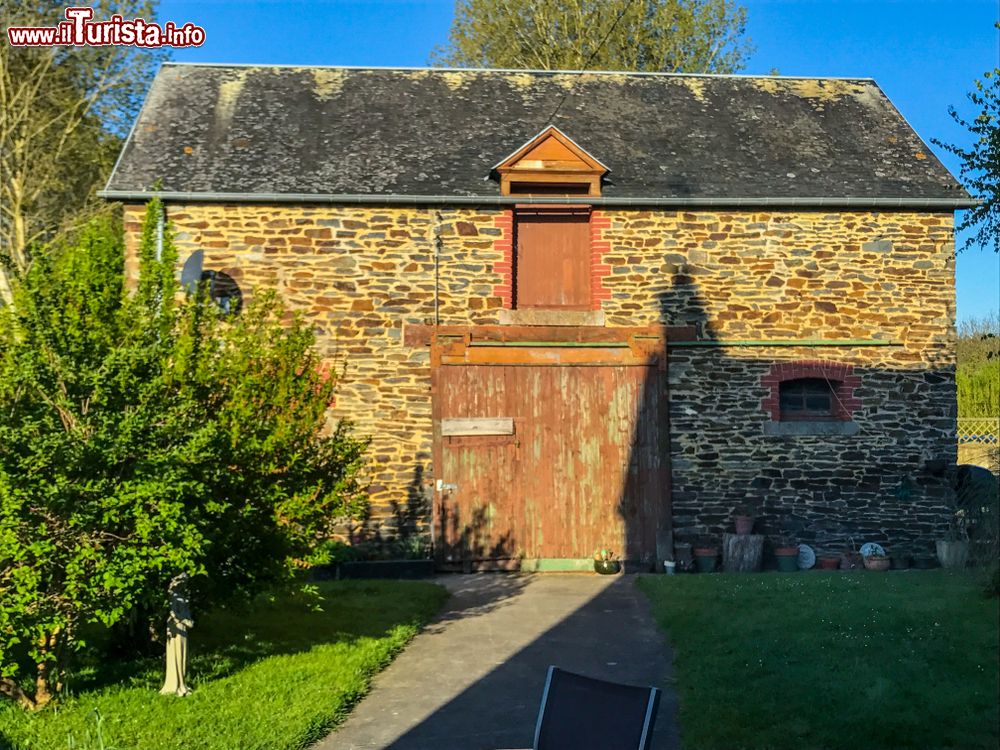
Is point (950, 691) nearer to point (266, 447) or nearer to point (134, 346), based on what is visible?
point (266, 447)

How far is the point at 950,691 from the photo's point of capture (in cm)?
627

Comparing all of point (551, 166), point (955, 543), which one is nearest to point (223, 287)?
point (551, 166)

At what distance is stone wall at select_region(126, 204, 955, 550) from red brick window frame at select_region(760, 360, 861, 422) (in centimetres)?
8

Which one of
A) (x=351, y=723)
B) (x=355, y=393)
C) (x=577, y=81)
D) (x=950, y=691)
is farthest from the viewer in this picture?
(x=577, y=81)

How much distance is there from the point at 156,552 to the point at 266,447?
132 cm

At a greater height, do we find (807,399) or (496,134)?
(496,134)

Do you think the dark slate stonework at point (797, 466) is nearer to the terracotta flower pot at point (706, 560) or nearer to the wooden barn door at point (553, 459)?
the terracotta flower pot at point (706, 560)

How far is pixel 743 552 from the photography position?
1284cm

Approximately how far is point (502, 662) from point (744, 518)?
5.58m

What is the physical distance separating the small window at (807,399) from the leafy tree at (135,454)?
23.8 feet

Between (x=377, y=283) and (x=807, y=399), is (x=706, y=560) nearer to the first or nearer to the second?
(x=807, y=399)

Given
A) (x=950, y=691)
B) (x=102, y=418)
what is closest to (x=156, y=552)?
(x=102, y=418)

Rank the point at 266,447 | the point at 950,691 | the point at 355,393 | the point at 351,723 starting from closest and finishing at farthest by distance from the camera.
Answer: the point at 950,691
the point at 351,723
the point at 266,447
the point at 355,393

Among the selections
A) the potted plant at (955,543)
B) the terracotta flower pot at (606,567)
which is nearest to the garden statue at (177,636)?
the terracotta flower pot at (606,567)
